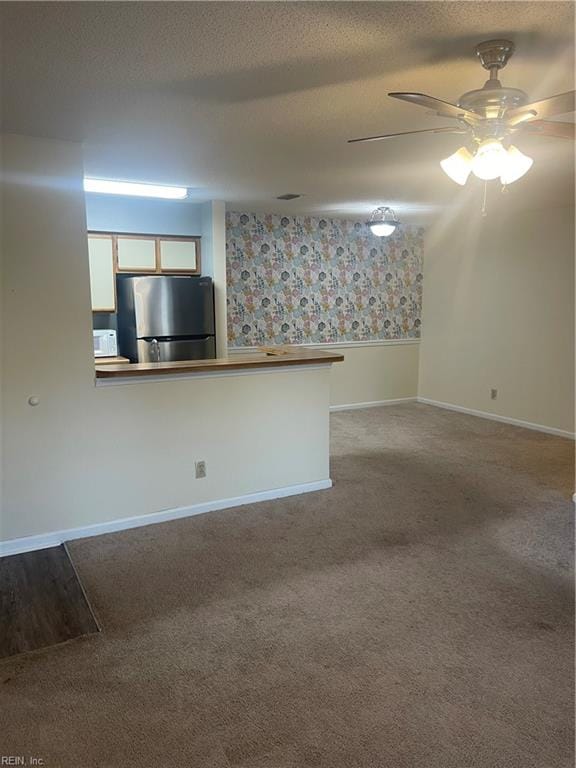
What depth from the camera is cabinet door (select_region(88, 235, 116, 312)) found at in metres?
4.88

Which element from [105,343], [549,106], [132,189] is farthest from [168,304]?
[549,106]

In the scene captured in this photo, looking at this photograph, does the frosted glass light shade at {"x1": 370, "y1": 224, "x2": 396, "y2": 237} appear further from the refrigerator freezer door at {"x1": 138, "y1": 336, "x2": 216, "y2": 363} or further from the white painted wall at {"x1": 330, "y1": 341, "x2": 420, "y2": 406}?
the refrigerator freezer door at {"x1": 138, "y1": 336, "x2": 216, "y2": 363}

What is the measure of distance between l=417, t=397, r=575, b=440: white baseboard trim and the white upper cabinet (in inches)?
140

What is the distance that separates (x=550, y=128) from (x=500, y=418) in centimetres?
440

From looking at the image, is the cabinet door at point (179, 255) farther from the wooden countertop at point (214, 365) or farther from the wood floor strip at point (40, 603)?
the wood floor strip at point (40, 603)

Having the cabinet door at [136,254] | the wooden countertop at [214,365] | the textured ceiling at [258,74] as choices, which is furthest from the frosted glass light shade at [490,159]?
the cabinet door at [136,254]

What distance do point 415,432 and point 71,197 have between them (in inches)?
159

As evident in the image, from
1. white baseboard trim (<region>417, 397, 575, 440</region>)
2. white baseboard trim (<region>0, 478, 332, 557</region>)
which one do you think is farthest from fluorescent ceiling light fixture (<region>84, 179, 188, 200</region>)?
white baseboard trim (<region>417, 397, 575, 440</region>)

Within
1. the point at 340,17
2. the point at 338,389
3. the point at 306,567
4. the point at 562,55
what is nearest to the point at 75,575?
the point at 306,567

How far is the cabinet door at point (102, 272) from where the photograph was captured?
16.0 ft

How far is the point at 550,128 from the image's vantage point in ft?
7.25

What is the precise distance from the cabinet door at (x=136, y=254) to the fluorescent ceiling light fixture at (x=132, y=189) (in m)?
0.52

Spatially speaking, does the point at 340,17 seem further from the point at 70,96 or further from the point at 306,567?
the point at 306,567

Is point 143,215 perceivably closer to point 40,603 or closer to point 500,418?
point 40,603
